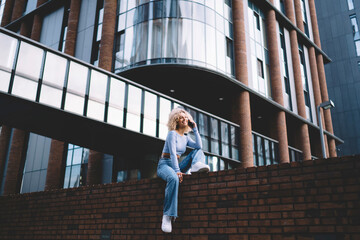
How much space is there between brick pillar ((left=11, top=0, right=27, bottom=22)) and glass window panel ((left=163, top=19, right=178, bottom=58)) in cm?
1886

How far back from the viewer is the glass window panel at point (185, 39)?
18078mm

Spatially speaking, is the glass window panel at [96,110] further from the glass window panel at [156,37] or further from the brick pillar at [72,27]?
the brick pillar at [72,27]


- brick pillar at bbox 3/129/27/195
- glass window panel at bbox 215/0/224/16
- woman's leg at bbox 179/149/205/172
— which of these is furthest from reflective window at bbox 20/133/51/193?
woman's leg at bbox 179/149/205/172

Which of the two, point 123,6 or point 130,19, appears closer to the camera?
point 130,19

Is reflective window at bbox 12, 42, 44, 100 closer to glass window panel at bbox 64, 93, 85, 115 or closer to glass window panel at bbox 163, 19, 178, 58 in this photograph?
glass window panel at bbox 64, 93, 85, 115

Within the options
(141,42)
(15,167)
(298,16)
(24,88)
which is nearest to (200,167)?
(24,88)

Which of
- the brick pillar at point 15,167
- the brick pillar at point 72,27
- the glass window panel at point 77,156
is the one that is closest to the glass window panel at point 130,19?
the brick pillar at point 72,27

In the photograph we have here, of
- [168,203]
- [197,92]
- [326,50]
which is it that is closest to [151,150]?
[197,92]

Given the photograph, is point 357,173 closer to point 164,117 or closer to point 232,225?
point 232,225

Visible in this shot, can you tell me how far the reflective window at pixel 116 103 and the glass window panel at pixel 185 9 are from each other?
5.97 metres

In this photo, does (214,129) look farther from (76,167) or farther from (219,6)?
(76,167)

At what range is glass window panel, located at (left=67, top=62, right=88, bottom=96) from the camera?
13.8 metres

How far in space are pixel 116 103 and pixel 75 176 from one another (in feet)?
25.8

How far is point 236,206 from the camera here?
4.52 m
